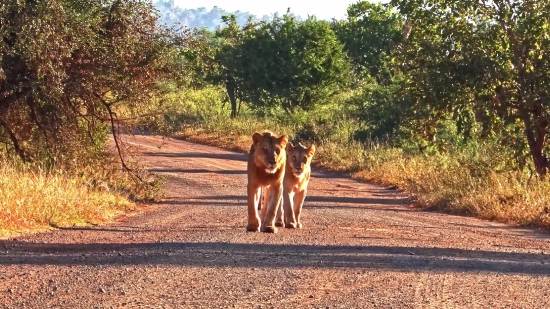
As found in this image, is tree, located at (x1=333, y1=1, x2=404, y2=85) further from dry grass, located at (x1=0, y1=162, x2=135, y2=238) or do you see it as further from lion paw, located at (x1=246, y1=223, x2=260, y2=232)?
lion paw, located at (x1=246, y1=223, x2=260, y2=232)

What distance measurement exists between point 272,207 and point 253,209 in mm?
228

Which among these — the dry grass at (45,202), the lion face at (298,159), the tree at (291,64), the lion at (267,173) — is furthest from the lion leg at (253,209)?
the tree at (291,64)

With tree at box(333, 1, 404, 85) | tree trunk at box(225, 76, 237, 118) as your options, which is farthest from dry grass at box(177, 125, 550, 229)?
tree at box(333, 1, 404, 85)

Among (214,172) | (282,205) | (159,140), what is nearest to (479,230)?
(282,205)

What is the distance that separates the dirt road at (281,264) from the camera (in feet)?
23.7

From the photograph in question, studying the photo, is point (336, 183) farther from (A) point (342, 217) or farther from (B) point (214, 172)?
(A) point (342, 217)

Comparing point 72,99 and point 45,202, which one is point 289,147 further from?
point 72,99

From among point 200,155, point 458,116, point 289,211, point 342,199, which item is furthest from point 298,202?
point 200,155

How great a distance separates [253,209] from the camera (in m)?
11.8

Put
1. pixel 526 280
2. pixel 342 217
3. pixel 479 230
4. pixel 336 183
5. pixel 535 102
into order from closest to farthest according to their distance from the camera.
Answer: pixel 526 280
pixel 479 230
pixel 342 217
pixel 535 102
pixel 336 183

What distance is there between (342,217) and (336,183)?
26.4 ft

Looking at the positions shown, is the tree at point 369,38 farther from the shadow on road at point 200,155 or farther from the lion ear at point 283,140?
the lion ear at point 283,140

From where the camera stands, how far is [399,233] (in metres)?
12.4

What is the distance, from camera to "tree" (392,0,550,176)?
15.6m
